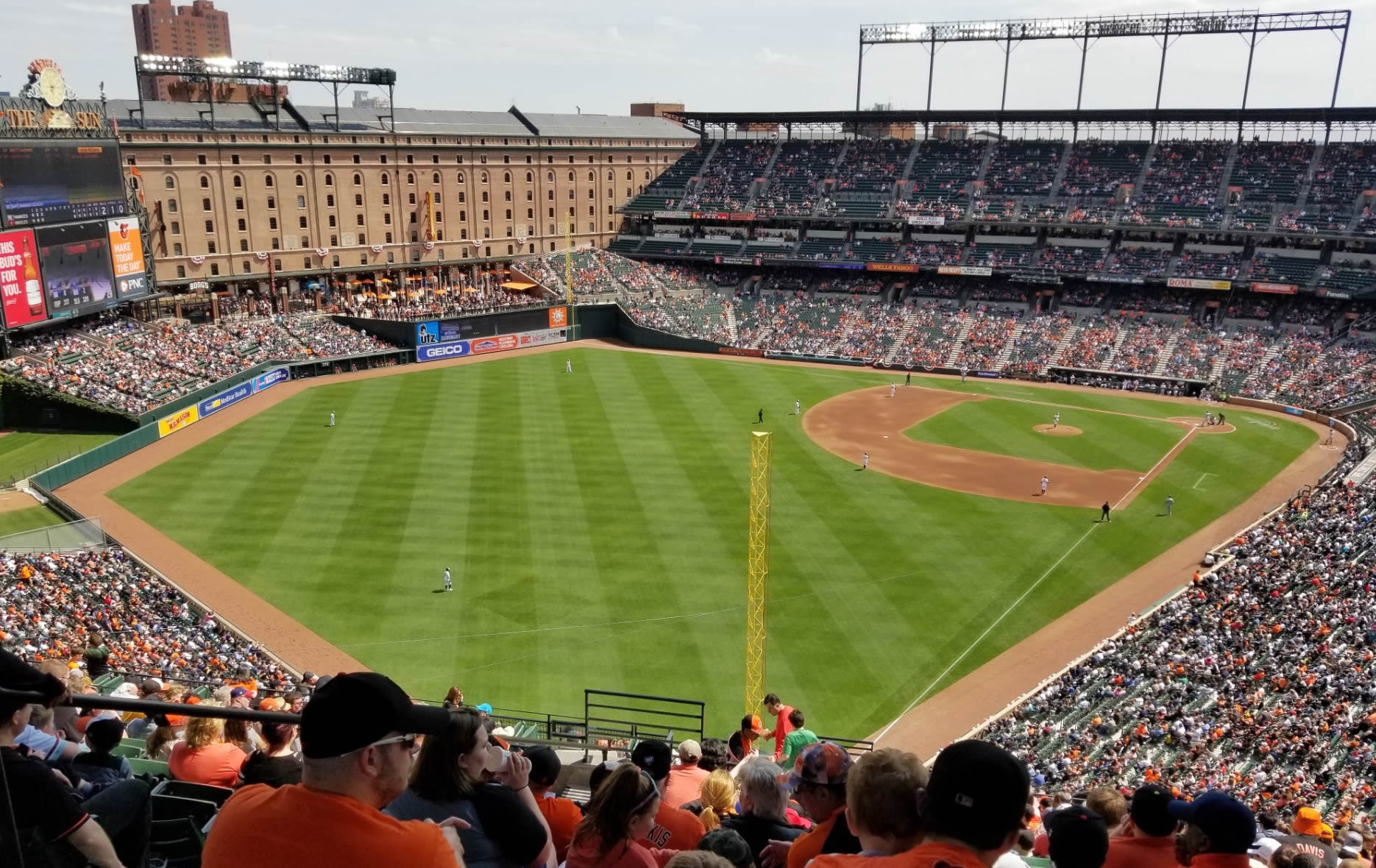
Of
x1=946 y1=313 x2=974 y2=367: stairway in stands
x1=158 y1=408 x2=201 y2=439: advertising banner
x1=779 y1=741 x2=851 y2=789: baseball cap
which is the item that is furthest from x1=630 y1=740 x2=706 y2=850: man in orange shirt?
x1=946 y1=313 x2=974 y2=367: stairway in stands

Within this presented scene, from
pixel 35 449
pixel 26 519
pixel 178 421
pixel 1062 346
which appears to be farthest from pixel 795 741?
pixel 1062 346

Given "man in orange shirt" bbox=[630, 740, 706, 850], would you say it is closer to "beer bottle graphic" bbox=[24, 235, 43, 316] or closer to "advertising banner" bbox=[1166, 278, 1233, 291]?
"beer bottle graphic" bbox=[24, 235, 43, 316]

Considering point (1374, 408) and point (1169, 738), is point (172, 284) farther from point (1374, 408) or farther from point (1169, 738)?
point (1374, 408)

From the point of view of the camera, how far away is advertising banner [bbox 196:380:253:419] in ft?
173

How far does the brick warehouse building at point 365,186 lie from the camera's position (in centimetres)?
6706

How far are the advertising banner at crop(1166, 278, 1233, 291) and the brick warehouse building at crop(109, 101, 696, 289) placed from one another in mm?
47478

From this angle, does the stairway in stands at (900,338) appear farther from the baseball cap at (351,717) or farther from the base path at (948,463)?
the baseball cap at (351,717)

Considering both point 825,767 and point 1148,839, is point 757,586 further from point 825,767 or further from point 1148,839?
point 825,767

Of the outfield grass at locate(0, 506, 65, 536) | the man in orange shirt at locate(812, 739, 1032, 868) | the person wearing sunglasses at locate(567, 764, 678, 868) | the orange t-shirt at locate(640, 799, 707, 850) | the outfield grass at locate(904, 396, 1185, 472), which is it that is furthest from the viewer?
the outfield grass at locate(904, 396, 1185, 472)

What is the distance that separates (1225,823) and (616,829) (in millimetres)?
3331

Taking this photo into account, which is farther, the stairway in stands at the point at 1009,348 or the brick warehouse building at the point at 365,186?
the brick warehouse building at the point at 365,186

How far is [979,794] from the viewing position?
12.9 ft

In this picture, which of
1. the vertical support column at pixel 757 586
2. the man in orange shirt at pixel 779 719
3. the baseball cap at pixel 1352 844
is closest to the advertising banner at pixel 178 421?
the vertical support column at pixel 757 586

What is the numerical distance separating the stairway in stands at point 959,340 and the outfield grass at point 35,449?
4812 cm
